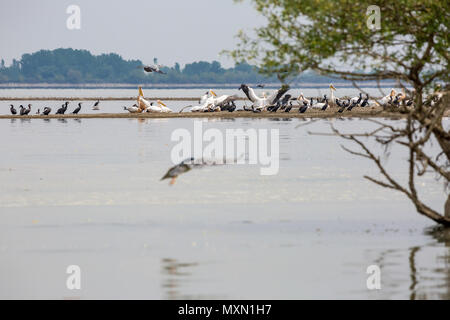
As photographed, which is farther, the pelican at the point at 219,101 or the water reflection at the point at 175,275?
the pelican at the point at 219,101

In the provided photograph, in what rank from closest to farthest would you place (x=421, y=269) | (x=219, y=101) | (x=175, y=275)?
(x=175, y=275), (x=421, y=269), (x=219, y=101)

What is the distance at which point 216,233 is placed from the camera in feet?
72.1

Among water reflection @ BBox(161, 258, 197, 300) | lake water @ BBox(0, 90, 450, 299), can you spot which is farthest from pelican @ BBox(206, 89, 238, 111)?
water reflection @ BBox(161, 258, 197, 300)

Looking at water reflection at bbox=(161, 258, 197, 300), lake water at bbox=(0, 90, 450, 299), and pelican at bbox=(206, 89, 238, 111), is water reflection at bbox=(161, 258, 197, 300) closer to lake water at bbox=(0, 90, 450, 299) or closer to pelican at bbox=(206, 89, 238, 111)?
lake water at bbox=(0, 90, 450, 299)

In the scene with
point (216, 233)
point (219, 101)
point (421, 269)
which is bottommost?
point (421, 269)

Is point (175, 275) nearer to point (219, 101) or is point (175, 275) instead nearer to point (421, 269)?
point (421, 269)

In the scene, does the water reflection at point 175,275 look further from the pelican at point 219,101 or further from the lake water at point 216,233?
the pelican at point 219,101

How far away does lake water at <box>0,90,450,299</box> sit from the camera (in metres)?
17.0

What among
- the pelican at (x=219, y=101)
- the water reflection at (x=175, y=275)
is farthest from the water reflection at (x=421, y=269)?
→ the pelican at (x=219, y=101)

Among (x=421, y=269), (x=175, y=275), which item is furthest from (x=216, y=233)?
(x=421, y=269)

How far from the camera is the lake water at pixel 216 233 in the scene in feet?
55.6

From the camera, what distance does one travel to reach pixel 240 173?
3491 cm

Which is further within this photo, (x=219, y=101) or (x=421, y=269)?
(x=219, y=101)
